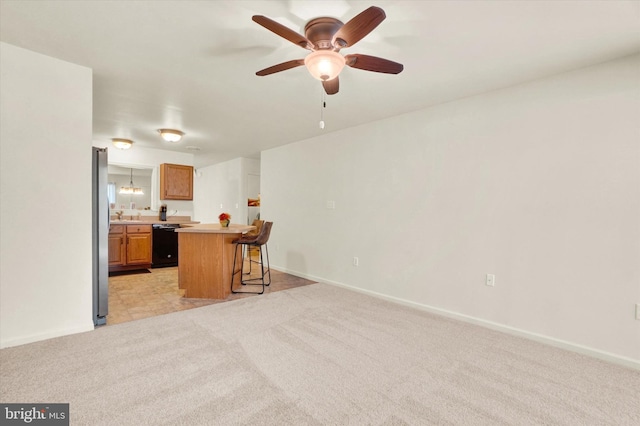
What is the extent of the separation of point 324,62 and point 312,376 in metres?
2.12

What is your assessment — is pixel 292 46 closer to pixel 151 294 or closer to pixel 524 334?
pixel 524 334

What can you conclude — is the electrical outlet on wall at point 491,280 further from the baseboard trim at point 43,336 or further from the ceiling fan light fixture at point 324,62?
the baseboard trim at point 43,336

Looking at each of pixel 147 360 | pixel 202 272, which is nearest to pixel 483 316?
pixel 147 360

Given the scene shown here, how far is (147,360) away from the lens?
2176 millimetres

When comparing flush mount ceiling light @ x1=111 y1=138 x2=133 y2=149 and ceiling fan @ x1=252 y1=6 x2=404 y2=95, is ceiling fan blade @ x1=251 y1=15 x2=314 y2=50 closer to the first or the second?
ceiling fan @ x1=252 y1=6 x2=404 y2=95

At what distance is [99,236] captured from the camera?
2893mm

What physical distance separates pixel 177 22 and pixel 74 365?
2526 millimetres

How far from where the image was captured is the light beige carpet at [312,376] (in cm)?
165

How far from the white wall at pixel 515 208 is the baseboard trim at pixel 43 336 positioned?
3.06 m

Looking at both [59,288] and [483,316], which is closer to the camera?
[59,288]

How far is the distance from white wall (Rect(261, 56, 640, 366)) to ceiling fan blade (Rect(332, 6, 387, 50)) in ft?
6.57

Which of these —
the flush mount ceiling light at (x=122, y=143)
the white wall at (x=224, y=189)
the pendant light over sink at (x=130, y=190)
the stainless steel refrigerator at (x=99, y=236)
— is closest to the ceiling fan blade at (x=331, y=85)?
the stainless steel refrigerator at (x=99, y=236)

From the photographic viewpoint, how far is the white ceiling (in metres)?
1.81

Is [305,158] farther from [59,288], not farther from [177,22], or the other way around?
[59,288]
